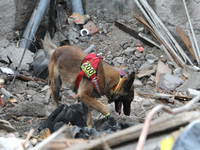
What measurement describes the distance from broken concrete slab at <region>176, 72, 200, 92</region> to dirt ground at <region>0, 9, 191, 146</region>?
0.83 m

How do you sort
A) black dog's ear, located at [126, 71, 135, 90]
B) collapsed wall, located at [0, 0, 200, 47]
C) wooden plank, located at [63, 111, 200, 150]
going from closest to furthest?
wooden plank, located at [63, 111, 200, 150] < black dog's ear, located at [126, 71, 135, 90] < collapsed wall, located at [0, 0, 200, 47]

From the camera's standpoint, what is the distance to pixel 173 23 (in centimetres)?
796

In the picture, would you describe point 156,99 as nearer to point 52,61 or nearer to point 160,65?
point 160,65

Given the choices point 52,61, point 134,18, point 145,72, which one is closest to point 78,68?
point 52,61

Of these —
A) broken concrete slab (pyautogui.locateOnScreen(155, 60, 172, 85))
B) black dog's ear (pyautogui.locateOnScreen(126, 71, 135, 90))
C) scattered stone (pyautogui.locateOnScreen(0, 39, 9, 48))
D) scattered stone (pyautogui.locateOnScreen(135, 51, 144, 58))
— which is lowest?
broken concrete slab (pyautogui.locateOnScreen(155, 60, 172, 85))

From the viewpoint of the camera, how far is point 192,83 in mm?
6934

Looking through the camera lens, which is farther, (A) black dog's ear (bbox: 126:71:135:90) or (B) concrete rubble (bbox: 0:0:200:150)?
(B) concrete rubble (bbox: 0:0:200:150)

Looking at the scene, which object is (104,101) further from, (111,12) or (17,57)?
(111,12)

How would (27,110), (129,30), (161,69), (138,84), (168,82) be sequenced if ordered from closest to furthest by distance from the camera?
1. (27,110)
2. (168,82)
3. (138,84)
4. (161,69)
5. (129,30)

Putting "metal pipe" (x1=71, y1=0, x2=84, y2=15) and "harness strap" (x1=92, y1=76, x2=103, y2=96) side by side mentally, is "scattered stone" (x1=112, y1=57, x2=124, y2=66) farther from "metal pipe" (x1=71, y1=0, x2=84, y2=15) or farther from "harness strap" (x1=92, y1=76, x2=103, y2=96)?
"harness strap" (x1=92, y1=76, x2=103, y2=96)

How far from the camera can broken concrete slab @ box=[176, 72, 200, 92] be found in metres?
6.86

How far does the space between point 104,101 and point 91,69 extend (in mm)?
2277

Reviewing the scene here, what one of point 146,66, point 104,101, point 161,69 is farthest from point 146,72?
point 104,101

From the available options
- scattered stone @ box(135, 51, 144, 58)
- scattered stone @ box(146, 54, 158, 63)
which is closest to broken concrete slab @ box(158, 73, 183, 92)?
scattered stone @ box(146, 54, 158, 63)
